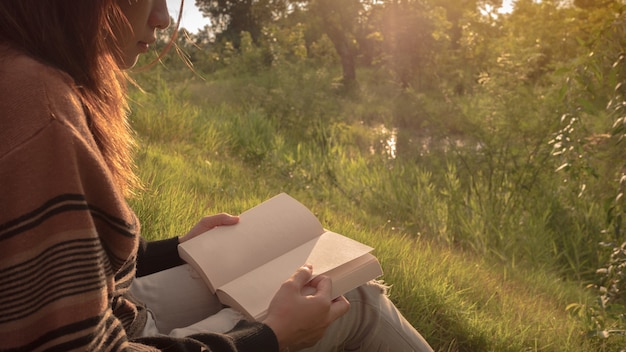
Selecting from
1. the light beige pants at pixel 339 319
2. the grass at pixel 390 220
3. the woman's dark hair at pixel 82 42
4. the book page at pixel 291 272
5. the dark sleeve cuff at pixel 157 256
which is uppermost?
the woman's dark hair at pixel 82 42

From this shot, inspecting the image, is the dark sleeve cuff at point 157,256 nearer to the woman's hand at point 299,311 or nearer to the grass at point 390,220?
the woman's hand at point 299,311

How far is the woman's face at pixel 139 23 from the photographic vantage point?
3.94 feet

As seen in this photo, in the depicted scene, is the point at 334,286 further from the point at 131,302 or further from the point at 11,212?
the point at 11,212

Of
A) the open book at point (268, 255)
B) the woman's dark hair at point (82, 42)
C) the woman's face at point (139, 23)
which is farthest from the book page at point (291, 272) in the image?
the woman's face at point (139, 23)

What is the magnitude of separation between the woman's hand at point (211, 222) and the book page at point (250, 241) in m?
0.03

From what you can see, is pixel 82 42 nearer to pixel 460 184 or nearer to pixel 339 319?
pixel 339 319

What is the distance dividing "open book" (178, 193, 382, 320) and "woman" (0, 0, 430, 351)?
12cm

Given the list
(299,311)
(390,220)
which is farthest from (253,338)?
(390,220)

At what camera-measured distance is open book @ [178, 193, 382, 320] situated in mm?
1402

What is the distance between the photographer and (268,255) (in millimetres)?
1583

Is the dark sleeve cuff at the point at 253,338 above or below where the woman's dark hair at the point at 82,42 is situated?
below

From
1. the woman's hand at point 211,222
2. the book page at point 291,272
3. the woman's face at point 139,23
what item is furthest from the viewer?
the woman's hand at point 211,222

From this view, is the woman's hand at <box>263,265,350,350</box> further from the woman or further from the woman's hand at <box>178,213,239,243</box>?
the woman's hand at <box>178,213,239,243</box>

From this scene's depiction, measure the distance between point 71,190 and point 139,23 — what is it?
44cm
